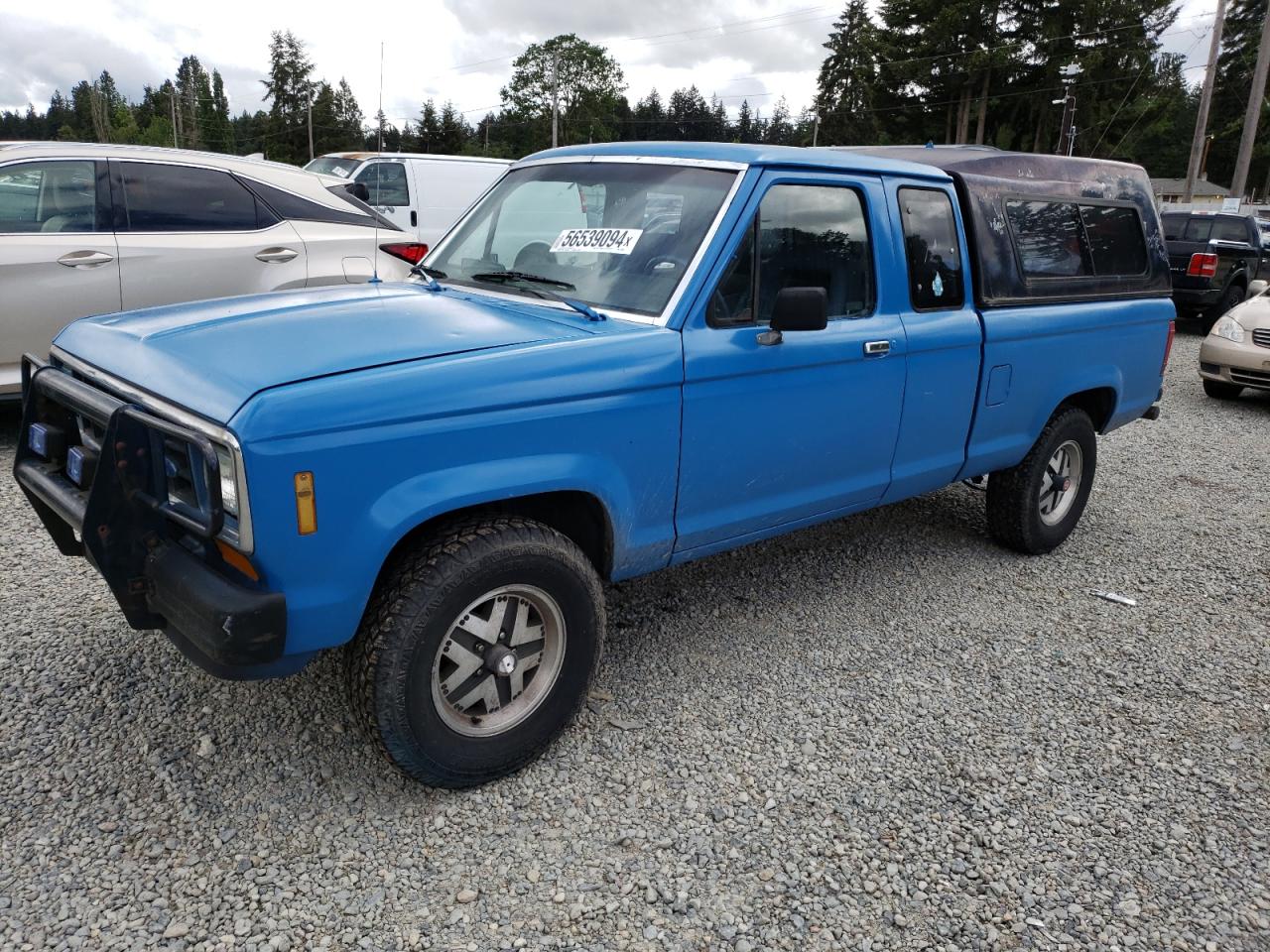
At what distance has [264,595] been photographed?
2406 mm

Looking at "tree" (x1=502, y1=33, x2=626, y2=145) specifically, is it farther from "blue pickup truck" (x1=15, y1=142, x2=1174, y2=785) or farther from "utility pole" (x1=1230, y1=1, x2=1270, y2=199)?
"blue pickup truck" (x1=15, y1=142, x2=1174, y2=785)

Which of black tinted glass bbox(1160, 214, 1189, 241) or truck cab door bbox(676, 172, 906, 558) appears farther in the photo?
black tinted glass bbox(1160, 214, 1189, 241)

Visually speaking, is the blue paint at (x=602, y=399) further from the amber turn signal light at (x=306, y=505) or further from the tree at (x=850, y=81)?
the tree at (x=850, y=81)

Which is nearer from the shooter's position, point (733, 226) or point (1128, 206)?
point (733, 226)

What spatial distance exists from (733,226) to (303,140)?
3472 inches

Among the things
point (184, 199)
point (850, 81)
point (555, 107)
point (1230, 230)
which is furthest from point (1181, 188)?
point (184, 199)

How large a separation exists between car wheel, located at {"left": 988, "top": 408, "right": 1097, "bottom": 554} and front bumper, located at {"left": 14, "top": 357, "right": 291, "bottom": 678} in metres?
3.87

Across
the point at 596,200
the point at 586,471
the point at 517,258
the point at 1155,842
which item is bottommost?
the point at 1155,842

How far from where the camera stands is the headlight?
2357 millimetres

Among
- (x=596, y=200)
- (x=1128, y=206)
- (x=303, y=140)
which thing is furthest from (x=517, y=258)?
(x=303, y=140)

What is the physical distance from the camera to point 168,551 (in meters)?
2.58

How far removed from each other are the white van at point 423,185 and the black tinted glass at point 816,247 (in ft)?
28.3

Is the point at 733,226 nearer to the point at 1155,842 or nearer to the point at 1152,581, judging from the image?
the point at 1155,842

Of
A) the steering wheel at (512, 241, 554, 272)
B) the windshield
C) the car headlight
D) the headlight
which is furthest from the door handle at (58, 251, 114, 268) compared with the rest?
the car headlight
